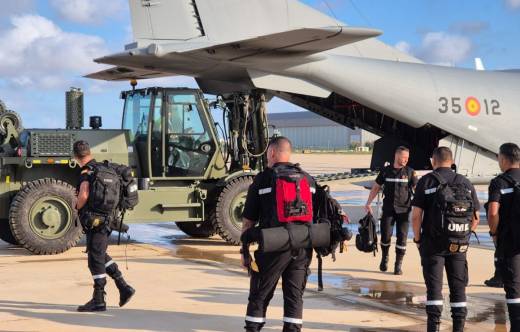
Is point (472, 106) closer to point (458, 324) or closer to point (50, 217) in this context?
point (50, 217)

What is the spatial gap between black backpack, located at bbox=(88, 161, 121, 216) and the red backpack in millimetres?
2099

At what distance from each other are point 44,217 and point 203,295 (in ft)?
12.4

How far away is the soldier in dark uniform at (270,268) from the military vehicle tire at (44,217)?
18.6ft

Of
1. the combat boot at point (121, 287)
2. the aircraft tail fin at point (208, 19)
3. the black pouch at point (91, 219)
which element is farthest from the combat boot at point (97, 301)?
the aircraft tail fin at point (208, 19)

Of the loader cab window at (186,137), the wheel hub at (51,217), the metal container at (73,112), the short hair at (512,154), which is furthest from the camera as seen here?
the metal container at (73,112)

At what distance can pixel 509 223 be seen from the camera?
207 inches

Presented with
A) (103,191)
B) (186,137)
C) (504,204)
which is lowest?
(504,204)

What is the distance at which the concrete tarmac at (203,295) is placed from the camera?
5871 millimetres

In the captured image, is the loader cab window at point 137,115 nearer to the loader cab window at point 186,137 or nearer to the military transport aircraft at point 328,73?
the loader cab window at point 186,137

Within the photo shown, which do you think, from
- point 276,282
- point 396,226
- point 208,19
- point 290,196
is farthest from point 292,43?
point 276,282

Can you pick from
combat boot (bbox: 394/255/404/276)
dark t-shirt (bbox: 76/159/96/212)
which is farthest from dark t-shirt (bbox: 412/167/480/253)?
combat boot (bbox: 394/255/404/276)

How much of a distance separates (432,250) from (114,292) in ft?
11.8

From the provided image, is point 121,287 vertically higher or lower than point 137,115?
lower

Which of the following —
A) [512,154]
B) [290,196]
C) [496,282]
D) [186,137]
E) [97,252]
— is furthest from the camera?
[186,137]
